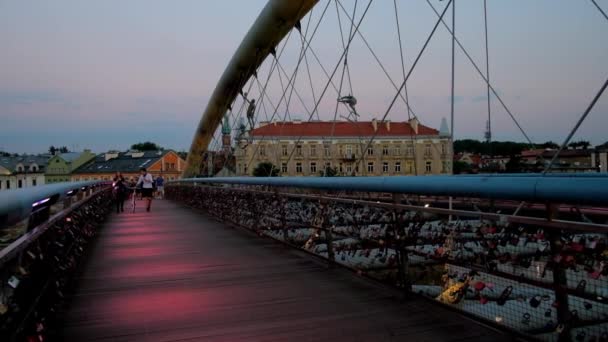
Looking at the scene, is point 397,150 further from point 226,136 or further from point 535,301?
point 535,301

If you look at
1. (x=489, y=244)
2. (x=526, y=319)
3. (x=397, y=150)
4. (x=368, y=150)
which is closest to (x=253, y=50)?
(x=368, y=150)

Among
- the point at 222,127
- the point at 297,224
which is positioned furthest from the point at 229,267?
the point at 222,127

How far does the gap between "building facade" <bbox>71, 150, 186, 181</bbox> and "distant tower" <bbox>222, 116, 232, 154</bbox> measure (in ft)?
199

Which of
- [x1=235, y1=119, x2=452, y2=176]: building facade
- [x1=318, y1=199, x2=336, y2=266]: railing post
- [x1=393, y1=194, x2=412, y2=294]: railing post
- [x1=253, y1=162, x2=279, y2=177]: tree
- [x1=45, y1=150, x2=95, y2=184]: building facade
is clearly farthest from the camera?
[x1=45, y1=150, x2=95, y2=184]: building facade

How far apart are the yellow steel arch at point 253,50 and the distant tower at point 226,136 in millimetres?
580

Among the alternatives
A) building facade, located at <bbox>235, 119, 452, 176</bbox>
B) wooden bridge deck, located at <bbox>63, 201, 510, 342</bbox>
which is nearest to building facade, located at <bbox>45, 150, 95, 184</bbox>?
building facade, located at <bbox>235, 119, 452, 176</bbox>

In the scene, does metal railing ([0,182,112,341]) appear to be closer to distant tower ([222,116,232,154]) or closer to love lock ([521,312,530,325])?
love lock ([521,312,530,325])

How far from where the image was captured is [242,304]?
11.9 ft

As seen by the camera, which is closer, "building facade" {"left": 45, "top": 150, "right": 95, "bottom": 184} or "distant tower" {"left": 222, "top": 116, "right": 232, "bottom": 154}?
"distant tower" {"left": 222, "top": 116, "right": 232, "bottom": 154}

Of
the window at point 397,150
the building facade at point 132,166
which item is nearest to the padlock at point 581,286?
the window at point 397,150

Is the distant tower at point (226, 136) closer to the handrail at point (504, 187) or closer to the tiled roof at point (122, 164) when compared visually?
the handrail at point (504, 187)

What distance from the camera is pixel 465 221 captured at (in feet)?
10.0

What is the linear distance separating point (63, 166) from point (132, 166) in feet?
42.7

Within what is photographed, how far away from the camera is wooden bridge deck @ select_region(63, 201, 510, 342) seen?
2971 millimetres
